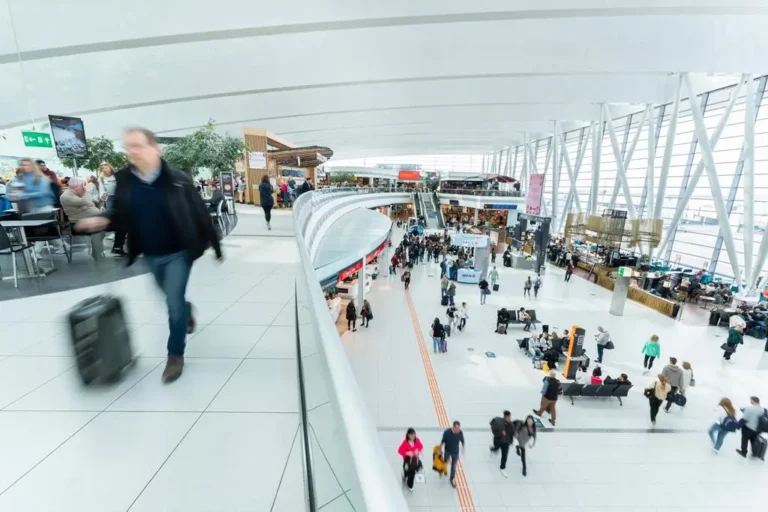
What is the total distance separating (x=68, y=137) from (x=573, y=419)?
14625 millimetres

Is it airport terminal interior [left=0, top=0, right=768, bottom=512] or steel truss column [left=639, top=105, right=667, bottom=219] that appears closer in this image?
airport terminal interior [left=0, top=0, right=768, bottom=512]

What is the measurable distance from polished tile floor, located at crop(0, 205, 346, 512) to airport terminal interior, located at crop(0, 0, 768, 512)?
2 centimetres

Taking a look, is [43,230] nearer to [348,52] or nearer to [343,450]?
[343,450]

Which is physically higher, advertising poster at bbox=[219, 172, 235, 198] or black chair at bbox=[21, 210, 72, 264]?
advertising poster at bbox=[219, 172, 235, 198]

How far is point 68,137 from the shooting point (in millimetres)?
8680

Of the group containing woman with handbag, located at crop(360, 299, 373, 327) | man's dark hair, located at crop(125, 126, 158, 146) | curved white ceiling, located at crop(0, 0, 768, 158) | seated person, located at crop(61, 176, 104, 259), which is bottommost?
woman with handbag, located at crop(360, 299, 373, 327)

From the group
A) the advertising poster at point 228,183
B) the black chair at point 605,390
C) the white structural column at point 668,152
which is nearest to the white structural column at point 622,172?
the white structural column at point 668,152

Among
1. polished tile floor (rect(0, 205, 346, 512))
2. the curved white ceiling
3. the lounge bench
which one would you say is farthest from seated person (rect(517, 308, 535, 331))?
polished tile floor (rect(0, 205, 346, 512))

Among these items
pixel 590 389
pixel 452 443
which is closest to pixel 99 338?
pixel 452 443

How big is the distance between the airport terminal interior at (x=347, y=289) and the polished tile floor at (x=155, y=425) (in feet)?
0.05

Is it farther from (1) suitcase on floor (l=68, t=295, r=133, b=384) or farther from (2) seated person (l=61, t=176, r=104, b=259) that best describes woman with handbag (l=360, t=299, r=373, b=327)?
(1) suitcase on floor (l=68, t=295, r=133, b=384)

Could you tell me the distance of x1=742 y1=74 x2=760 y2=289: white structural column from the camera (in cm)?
1652

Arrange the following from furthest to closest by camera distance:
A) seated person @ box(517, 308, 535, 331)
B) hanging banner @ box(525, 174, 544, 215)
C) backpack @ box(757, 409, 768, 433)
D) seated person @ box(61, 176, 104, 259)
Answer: hanging banner @ box(525, 174, 544, 215)
seated person @ box(517, 308, 535, 331)
backpack @ box(757, 409, 768, 433)
seated person @ box(61, 176, 104, 259)

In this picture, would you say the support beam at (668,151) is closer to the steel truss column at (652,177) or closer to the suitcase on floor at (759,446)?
the steel truss column at (652,177)
